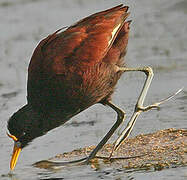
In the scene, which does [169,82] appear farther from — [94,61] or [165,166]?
[165,166]

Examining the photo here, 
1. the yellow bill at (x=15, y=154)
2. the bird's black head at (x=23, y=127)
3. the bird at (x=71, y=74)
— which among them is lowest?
the yellow bill at (x=15, y=154)

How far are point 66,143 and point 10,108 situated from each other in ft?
6.36

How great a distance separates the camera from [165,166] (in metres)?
6.75

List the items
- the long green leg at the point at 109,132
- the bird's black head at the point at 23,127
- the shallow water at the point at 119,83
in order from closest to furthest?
the long green leg at the point at 109,132
the bird's black head at the point at 23,127
the shallow water at the point at 119,83

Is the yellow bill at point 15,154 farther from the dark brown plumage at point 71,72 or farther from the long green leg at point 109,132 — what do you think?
the long green leg at point 109,132

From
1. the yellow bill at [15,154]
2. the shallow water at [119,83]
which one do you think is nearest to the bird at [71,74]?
the yellow bill at [15,154]

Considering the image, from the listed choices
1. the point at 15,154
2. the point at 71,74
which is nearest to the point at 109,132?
the point at 71,74

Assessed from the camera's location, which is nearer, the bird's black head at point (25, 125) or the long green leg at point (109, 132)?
the long green leg at point (109, 132)

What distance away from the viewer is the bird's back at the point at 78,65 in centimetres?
752

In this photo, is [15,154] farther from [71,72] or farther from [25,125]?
[71,72]

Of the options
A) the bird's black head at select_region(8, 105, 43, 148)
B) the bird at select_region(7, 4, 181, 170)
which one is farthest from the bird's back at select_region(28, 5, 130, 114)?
the bird's black head at select_region(8, 105, 43, 148)

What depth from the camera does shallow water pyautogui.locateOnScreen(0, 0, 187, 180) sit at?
7.86 meters

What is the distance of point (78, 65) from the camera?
760cm

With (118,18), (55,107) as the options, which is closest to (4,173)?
(55,107)
